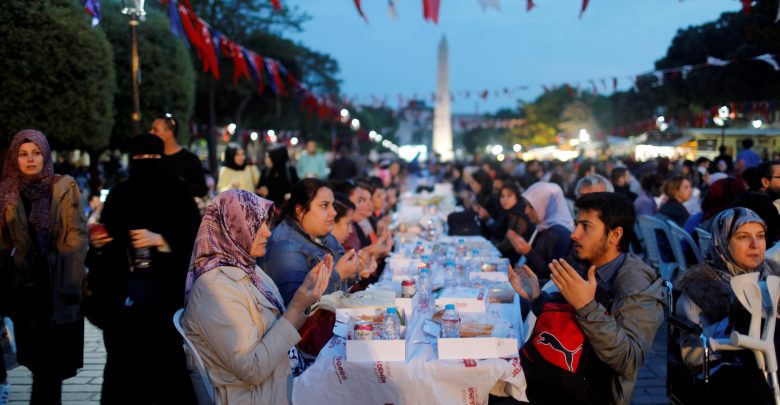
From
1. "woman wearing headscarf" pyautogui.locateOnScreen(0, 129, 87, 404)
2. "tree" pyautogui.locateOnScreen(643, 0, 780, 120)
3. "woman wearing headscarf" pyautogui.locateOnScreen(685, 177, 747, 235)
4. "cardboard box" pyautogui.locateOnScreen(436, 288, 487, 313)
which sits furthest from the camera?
"tree" pyautogui.locateOnScreen(643, 0, 780, 120)

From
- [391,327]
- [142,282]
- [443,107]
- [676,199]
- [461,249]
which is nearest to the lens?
[391,327]

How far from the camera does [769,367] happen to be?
136 inches

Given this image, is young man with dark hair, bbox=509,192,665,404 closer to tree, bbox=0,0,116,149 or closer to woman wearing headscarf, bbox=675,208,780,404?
woman wearing headscarf, bbox=675,208,780,404

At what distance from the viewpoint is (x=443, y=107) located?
2271 inches

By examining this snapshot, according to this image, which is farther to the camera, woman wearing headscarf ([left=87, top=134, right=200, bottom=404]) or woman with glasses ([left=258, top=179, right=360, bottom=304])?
woman with glasses ([left=258, top=179, right=360, bottom=304])

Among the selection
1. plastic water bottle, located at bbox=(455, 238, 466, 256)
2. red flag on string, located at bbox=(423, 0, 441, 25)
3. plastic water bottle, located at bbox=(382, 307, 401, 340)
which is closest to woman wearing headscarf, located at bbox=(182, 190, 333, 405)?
plastic water bottle, located at bbox=(382, 307, 401, 340)

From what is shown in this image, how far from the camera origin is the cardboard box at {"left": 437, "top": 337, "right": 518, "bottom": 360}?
Result: 335 cm

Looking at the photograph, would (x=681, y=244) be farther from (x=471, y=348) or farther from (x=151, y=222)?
(x=151, y=222)

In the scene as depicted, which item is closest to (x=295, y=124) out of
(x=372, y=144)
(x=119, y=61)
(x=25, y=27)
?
(x=119, y=61)

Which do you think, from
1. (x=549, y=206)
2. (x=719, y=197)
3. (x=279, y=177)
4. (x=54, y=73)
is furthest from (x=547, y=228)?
(x=54, y=73)

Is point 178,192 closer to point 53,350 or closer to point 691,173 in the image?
point 53,350

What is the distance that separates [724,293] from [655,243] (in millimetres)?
4908

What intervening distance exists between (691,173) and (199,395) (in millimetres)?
14449

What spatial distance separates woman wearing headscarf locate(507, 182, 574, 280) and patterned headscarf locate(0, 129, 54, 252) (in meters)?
3.36
